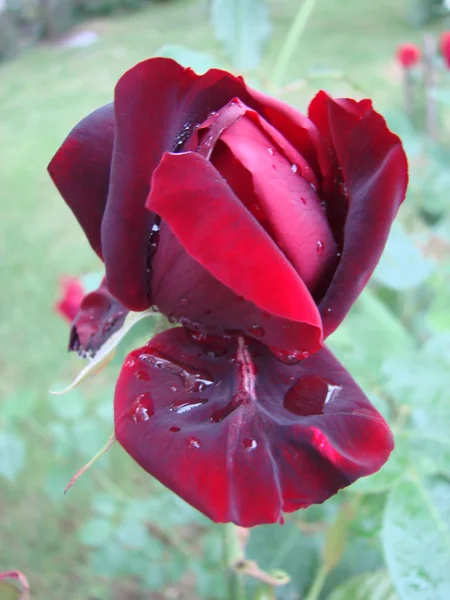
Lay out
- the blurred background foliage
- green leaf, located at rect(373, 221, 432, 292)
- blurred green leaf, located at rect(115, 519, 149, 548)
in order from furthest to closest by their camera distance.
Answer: blurred green leaf, located at rect(115, 519, 149, 548), green leaf, located at rect(373, 221, 432, 292), the blurred background foliage

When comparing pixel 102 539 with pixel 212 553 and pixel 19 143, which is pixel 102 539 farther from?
pixel 19 143

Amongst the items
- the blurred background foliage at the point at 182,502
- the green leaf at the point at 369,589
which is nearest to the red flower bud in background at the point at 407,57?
the blurred background foliage at the point at 182,502

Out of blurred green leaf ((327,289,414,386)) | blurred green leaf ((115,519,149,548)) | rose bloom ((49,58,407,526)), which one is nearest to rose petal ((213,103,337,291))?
rose bloom ((49,58,407,526))

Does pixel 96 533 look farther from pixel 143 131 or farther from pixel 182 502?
pixel 143 131

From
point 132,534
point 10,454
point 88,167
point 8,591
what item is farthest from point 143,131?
point 10,454

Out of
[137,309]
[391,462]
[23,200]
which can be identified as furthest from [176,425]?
[23,200]

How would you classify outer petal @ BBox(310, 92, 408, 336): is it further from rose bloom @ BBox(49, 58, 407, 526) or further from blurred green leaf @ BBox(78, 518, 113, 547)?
blurred green leaf @ BBox(78, 518, 113, 547)
